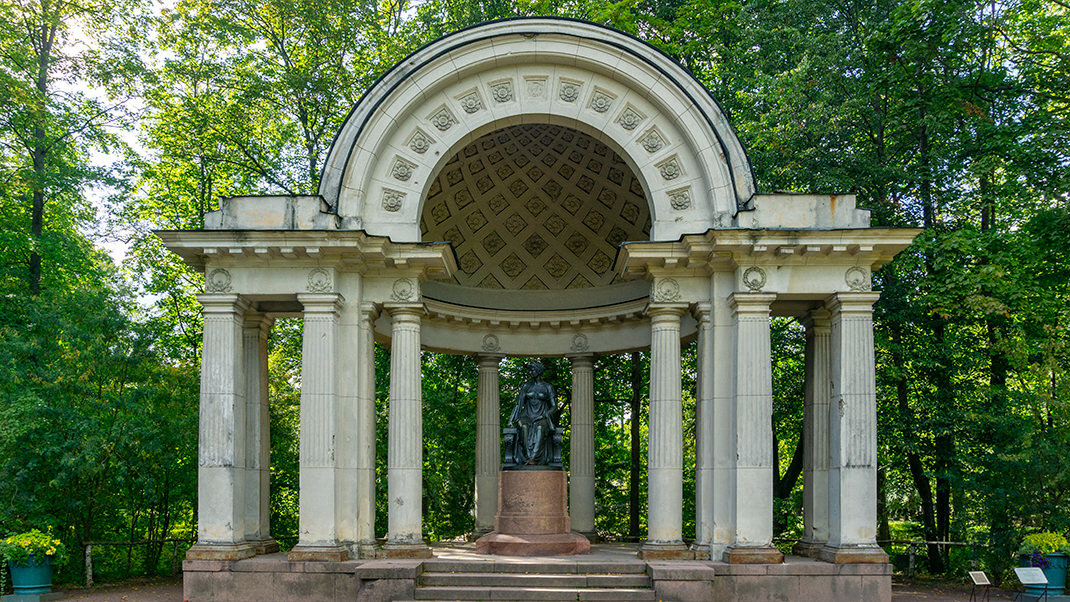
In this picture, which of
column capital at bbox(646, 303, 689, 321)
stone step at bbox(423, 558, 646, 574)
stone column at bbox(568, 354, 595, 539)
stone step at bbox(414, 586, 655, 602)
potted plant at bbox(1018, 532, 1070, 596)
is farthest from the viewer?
stone column at bbox(568, 354, 595, 539)

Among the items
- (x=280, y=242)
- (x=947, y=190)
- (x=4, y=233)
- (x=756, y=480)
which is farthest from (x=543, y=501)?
(x=4, y=233)

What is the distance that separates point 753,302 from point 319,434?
9.01 m

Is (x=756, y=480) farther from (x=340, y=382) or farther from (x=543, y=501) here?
(x=340, y=382)

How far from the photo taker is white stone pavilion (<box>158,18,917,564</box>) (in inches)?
626

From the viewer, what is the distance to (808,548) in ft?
57.5

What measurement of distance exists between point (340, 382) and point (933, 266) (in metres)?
15.3

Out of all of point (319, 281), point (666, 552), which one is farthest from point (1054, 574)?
point (319, 281)

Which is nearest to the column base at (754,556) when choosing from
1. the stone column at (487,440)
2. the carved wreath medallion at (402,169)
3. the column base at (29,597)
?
the stone column at (487,440)

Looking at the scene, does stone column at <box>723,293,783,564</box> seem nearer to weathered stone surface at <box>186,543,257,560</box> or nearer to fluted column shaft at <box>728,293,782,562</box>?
fluted column shaft at <box>728,293,782,562</box>

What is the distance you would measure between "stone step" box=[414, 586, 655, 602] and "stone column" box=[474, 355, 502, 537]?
762 cm

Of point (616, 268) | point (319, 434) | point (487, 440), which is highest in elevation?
point (616, 268)

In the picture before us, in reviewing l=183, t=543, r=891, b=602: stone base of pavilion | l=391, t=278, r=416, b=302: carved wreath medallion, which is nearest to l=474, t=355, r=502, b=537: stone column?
l=391, t=278, r=416, b=302: carved wreath medallion

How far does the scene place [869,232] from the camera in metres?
15.7

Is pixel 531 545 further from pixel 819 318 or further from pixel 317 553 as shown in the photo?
pixel 819 318
